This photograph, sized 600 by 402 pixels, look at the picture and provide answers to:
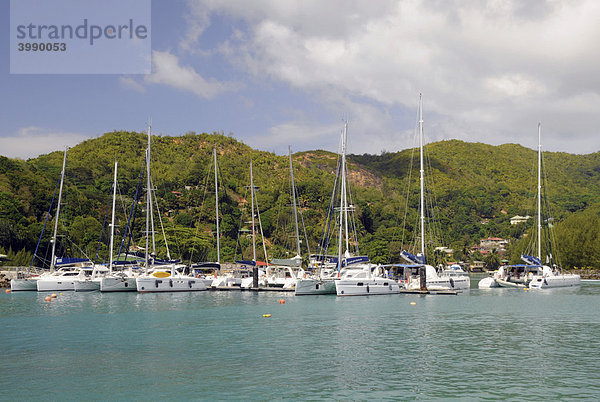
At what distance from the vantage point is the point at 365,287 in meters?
54.0

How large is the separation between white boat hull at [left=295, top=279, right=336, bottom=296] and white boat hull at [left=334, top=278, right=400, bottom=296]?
8.58ft

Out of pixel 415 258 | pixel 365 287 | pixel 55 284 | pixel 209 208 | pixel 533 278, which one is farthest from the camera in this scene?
pixel 209 208

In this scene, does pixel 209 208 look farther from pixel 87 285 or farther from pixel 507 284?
pixel 507 284

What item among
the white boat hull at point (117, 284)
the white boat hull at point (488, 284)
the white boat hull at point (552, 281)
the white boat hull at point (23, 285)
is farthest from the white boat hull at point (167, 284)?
the white boat hull at point (552, 281)

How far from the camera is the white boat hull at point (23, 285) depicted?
205 feet

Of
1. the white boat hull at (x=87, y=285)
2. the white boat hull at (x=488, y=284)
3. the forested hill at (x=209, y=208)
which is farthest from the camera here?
the forested hill at (x=209, y=208)

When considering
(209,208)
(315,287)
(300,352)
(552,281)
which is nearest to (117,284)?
(315,287)

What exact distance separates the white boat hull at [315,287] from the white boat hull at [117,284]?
60.6 ft

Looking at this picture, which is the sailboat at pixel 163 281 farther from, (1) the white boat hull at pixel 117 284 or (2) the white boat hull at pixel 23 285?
(2) the white boat hull at pixel 23 285

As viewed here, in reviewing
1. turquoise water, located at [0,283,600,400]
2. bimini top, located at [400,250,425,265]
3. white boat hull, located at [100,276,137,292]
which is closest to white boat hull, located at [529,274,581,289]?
bimini top, located at [400,250,425,265]

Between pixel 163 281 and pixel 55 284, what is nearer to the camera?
pixel 163 281

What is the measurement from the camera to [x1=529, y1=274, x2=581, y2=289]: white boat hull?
226 ft

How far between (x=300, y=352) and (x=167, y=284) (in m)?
35.9

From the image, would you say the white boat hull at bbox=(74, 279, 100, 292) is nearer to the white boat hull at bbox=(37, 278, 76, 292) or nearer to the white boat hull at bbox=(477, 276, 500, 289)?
the white boat hull at bbox=(37, 278, 76, 292)
